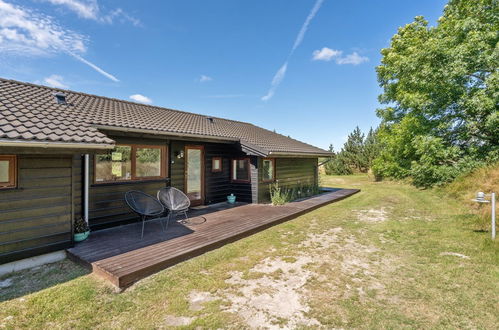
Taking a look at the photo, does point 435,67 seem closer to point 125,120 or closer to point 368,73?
point 368,73

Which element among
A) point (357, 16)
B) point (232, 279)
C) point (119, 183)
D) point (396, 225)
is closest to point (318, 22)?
point (357, 16)

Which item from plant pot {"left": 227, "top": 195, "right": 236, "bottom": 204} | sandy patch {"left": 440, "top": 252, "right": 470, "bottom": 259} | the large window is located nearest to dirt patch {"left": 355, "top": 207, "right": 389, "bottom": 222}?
sandy patch {"left": 440, "top": 252, "right": 470, "bottom": 259}

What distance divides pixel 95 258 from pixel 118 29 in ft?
33.3

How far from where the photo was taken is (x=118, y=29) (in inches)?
394

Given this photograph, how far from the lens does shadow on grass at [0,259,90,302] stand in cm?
293

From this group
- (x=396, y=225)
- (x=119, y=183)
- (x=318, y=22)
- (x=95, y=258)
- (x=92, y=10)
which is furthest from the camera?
(x=318, y=22)

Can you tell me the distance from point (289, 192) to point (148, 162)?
561 cm

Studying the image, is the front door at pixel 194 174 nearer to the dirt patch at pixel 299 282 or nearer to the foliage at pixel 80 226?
the foliage at pixel 80 226

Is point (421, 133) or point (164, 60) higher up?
point (164, 60)

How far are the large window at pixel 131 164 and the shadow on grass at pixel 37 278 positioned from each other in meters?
1.97

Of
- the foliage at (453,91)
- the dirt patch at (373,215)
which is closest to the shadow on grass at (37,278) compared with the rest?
the dirt patch at (373,215)

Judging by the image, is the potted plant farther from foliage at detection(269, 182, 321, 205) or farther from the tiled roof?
foliage at detection(269, 182, 321, 205)

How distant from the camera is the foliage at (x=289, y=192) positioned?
8.16 metres

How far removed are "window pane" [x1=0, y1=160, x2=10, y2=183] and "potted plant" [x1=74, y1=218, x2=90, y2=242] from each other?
1342 mm
